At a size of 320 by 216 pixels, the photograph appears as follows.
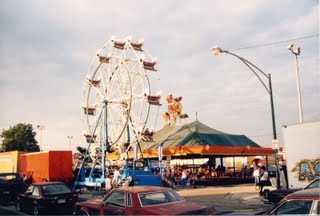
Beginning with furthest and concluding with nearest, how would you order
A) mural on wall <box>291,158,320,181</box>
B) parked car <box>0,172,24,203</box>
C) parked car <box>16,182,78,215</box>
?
parked car <box>0,172,24,203</box> → mural on wall <box>291,158,320,181</box> → parked car <box>16,182,78,215</box>

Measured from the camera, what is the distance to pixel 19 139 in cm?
7481

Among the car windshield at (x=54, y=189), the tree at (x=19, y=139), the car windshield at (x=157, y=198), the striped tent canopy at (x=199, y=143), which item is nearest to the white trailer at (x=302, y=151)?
the car windshield at (x=54, y=189)

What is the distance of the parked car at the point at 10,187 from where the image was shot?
23.1 metres

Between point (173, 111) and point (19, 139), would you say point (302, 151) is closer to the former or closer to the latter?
point (173, 111)

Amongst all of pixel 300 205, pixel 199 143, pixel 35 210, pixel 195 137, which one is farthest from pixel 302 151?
pixel 195 137

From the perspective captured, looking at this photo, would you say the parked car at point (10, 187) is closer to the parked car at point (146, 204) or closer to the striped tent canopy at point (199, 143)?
the parked car at point (146, 204)

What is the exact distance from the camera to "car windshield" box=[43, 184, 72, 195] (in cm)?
1698

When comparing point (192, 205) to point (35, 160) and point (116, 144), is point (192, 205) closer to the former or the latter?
point (35, 160)

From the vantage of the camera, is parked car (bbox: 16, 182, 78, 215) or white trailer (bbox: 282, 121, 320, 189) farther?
white trailer (bbox: 282, 121, 320, 189)

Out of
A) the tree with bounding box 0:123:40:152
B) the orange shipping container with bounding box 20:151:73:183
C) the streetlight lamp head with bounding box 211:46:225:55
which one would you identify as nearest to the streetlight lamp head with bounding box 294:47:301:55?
the streetlight lamp head with bounding box 211:46:225:55

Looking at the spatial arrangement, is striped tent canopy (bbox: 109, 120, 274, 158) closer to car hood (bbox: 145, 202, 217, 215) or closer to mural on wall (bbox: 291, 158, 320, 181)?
mural on wall (bbox: 291, 158, 320, 181)

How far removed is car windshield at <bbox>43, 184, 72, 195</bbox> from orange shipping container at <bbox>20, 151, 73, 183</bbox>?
9966mm

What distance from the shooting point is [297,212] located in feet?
25.0

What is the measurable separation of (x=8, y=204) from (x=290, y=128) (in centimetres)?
1558
